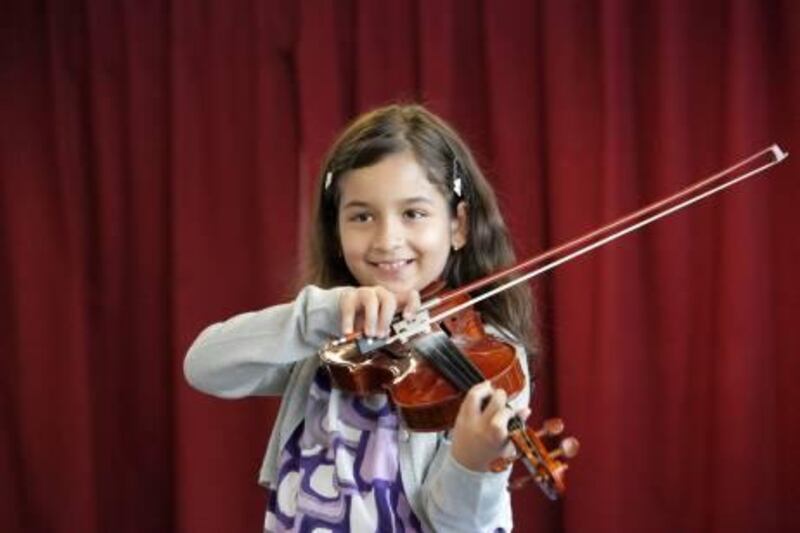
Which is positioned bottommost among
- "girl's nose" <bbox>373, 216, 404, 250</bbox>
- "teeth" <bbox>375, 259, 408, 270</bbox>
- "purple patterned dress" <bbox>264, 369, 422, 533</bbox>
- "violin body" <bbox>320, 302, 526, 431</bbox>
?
"purple patterned dress" <bbox>264, 369, 422, 533</bbox>

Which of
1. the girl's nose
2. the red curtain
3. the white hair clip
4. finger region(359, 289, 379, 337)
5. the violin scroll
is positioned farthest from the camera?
the red curtain

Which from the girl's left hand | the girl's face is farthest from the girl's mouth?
the girl's left hand

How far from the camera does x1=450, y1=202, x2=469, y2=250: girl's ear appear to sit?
1.13m

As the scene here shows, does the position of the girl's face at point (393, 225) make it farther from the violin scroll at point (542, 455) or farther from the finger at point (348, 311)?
the violin scroll at point (542, 455)

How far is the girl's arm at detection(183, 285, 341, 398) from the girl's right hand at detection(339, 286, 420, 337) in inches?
1.3

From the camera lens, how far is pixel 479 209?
119cm

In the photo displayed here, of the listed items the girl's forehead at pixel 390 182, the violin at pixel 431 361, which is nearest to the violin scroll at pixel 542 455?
the violin at pixel 431 361

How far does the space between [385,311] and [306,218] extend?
991 millimetres

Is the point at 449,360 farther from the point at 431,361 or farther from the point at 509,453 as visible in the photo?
the point at 509,453

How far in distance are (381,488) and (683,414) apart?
3.05 feet

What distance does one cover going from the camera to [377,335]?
891 millimetres

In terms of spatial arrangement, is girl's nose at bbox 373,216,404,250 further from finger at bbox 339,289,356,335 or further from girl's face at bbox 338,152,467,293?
finger at bbox 339,289,356,335

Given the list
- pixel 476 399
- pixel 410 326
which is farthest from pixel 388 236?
pixel 476 399

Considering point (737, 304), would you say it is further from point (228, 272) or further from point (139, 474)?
point (139, 474)
